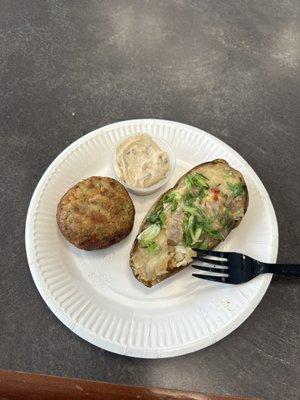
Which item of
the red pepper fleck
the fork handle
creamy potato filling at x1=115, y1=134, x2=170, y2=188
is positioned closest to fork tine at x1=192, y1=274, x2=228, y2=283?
the fork handle

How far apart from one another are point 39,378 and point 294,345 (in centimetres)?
77

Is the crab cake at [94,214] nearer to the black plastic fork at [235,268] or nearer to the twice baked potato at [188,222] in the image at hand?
the twice baked potato at [188,222]

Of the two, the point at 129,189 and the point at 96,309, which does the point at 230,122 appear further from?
the point at 96,309

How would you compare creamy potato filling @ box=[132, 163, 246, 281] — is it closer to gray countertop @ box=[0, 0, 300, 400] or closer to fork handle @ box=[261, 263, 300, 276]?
fork handle @ box=[261, 263, 300, 276]

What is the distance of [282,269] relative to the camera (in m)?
1.16

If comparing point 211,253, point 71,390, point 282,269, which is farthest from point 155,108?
point 71,390

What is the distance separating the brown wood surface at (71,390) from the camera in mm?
1082

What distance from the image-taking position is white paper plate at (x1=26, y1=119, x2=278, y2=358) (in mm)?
1090

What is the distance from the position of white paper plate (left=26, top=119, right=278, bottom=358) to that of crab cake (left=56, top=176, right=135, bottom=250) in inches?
2.9

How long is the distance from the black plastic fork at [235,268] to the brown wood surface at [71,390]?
336 mm

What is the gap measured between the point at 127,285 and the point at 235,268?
13.1 inches

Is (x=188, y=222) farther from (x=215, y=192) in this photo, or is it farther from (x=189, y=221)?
(x=215, y=192)

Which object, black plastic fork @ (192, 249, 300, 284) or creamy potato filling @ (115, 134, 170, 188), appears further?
creamy potato filling @ (115, 134, 170, 188)

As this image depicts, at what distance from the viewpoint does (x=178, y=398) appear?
3.59 feet
